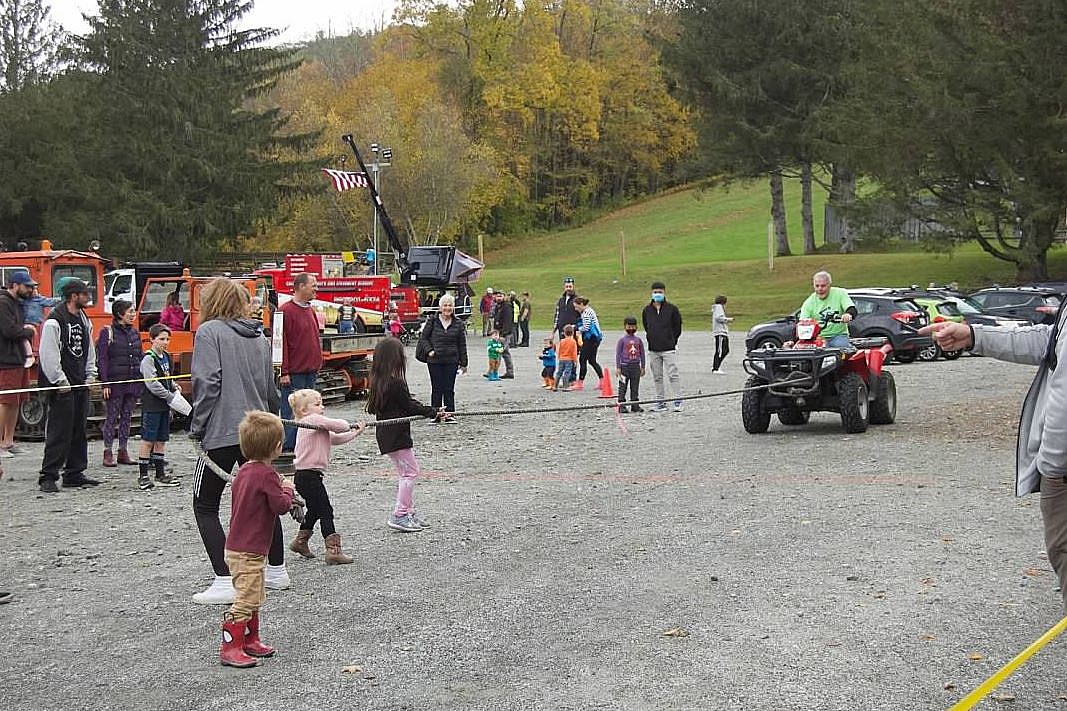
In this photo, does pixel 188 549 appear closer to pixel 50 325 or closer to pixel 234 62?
pixel 50 325

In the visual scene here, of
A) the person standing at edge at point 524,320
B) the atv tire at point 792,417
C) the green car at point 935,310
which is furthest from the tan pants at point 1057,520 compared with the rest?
the person standing at edge at point 524,320

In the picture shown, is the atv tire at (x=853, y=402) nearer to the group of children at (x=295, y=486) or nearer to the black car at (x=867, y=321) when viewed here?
the group of children at (x=295, y=486)

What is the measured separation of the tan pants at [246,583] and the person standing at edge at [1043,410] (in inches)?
131

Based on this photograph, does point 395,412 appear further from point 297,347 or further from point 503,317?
point 503,317

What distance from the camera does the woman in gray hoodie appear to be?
7.00m

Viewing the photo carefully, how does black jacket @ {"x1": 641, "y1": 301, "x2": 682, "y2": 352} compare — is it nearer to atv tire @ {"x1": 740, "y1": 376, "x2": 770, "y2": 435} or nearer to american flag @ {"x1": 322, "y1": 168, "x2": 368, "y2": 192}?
atv tire @ {"x1": 740, "y1": 376, "x2": 770, "y2": 435}

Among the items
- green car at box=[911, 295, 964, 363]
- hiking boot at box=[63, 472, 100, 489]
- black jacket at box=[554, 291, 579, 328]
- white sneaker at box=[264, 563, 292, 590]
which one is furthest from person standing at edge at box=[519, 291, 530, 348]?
white sneaker at box=[264, 563, 292, 590]

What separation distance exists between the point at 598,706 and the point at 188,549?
4.32 m

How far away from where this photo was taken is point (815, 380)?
14039mm

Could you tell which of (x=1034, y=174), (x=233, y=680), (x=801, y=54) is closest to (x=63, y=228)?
(x=801, y=54)

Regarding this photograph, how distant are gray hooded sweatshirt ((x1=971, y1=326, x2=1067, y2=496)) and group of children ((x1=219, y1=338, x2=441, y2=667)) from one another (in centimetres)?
340

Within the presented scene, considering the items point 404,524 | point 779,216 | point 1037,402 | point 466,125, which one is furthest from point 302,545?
point 466,125

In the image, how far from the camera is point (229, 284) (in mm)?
7277

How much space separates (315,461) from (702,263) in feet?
177
